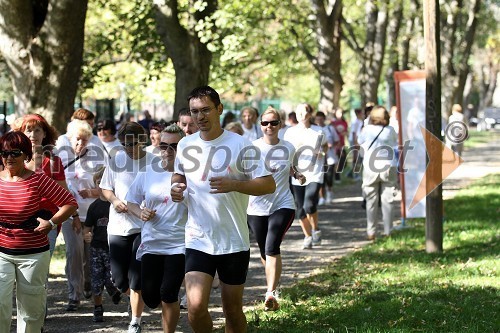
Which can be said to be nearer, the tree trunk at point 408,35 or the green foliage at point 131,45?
the green foliage at point 131,45

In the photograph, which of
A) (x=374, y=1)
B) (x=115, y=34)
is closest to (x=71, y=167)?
(x=115, y=34)

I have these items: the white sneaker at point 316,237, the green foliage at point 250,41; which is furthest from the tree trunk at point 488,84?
the white sneaker at point 316,237

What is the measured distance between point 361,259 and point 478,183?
14165 mm

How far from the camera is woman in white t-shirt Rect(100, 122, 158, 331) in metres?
9.13

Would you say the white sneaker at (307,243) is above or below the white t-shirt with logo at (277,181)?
below

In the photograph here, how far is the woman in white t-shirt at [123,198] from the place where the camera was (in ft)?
30.0

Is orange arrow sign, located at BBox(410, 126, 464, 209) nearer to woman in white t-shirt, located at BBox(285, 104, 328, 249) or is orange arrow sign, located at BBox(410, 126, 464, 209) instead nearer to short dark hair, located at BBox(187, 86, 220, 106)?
woman in white t-shirt, located at BBox(285, 104, 328, 249)

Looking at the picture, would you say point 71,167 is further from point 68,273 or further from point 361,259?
point 361,259

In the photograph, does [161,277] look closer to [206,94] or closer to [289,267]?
[206,94]

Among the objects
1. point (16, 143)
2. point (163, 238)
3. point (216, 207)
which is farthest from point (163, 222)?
point (16, 143)

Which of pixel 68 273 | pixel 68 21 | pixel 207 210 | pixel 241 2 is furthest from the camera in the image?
pixel 241 2

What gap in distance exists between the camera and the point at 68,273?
1085 cm

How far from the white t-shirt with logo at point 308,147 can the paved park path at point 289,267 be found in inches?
44.1

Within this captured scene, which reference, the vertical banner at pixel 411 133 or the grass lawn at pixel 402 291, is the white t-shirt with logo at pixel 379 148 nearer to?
the vertical banner at pixel 411 133
